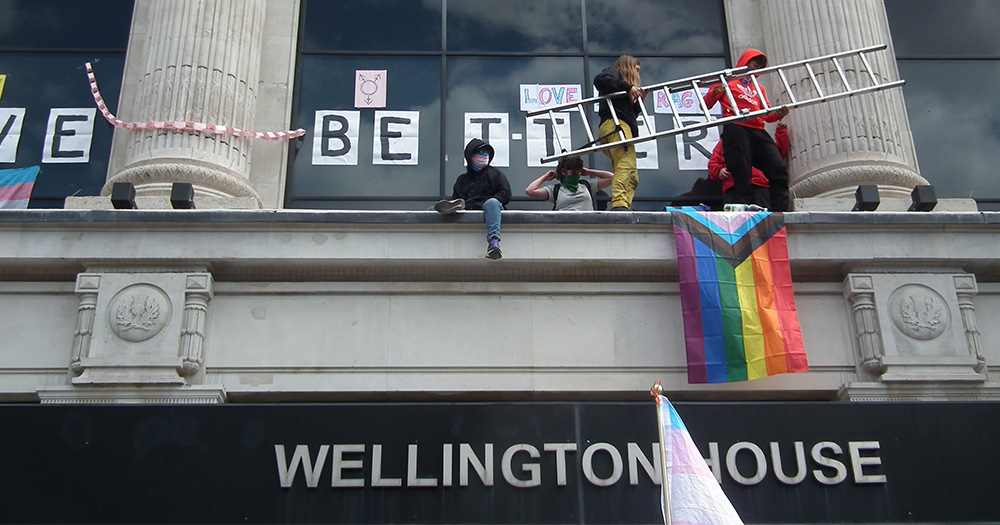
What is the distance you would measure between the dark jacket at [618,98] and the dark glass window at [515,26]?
7.54 ft

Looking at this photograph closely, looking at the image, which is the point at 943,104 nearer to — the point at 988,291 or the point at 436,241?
the point at 988,291

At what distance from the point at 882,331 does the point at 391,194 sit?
598 centimetres

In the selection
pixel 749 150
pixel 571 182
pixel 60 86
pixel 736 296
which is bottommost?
pixel 736 296

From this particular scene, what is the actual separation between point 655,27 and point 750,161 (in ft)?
11.1

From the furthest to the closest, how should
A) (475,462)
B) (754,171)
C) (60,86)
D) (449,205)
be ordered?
(60,86), (754,171), (449,205), (475,462)

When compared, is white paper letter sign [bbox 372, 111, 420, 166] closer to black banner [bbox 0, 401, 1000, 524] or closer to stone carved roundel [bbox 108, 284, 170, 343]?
stone carved roundel [bbox 108, 284, 170, 343]

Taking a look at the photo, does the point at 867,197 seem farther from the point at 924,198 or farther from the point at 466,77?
the point at 466,77

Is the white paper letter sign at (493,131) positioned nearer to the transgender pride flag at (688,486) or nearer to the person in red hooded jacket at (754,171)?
the person in red hooded jacket at (754,171)

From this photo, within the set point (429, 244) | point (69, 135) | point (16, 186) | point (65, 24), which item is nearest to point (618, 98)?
point (429, 244)

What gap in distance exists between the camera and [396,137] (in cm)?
1352

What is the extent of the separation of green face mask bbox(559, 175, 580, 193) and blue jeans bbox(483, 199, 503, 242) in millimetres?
1412

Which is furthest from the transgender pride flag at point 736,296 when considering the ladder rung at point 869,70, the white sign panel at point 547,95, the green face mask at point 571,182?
the white sign panel at point 547,95

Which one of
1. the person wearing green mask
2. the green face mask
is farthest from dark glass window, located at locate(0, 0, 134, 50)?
the green face mask

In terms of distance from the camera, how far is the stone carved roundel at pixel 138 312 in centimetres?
1039
